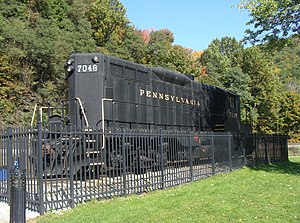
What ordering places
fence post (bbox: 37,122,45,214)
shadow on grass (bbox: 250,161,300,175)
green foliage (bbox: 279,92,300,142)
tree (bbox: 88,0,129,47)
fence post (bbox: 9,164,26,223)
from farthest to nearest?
green foliage (bbox: 279,92,300,142), tree (bbox: 88,0,129,47), shadow on grass (bbox: 250,161,300,175), fence post (bbox: 37,122,45,214), fence post (bbox: 9,164,26,223)

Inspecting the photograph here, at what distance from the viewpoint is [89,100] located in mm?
13094

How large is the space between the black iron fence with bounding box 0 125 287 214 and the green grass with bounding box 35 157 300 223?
1.35 ft

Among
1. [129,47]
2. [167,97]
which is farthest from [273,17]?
[129,47]

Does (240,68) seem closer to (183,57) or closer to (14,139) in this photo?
(183,57)

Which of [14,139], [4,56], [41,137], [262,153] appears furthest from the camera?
[4,56]

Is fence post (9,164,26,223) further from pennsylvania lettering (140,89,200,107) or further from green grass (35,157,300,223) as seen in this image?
pennsylvania lettering (140,89,200,107)

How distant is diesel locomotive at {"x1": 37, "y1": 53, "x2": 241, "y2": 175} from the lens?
9.20 m

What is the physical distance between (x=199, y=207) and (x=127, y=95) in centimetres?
687

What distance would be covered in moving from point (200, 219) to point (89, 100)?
729 cm

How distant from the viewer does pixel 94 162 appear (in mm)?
9500

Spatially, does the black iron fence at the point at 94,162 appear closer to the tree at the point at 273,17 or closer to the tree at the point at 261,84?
the tree at the point at 273,17

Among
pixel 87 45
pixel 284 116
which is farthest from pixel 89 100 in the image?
pixel 284 116

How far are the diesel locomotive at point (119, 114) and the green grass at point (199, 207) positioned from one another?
1.13 metres

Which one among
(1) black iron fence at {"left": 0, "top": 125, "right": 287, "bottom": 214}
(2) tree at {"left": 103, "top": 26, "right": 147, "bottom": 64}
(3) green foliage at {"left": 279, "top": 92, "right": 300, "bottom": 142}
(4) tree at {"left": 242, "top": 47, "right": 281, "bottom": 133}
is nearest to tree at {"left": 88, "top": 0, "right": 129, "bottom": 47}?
(2) tree at {"left": 103, "top": 26, "right": 147, "bottom": 64}
